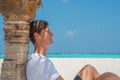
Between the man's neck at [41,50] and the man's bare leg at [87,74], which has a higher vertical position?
the man's neck at [41,50]

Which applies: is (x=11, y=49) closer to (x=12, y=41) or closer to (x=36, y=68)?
(x=12, y=41)

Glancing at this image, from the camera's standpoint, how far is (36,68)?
4.69 m

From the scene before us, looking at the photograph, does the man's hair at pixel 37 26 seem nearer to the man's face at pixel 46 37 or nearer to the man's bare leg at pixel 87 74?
the man's face at pixel 46 37

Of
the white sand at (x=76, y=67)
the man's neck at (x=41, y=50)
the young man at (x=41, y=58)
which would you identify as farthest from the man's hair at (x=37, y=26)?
the white sand at (x=76, y=67)

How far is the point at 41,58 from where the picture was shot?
15.8ft

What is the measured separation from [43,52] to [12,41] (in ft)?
1.71

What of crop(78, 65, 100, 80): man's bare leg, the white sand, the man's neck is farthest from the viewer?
the white sand

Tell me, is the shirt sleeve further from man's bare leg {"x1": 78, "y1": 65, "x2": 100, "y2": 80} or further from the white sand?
the white sand

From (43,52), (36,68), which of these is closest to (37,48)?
(43,52)

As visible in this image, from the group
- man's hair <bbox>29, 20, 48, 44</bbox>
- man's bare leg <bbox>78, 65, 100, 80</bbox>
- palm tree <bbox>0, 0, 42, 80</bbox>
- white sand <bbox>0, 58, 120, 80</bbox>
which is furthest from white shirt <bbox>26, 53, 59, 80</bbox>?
white sand <bbox>0, 58, 120, 80</bbox>

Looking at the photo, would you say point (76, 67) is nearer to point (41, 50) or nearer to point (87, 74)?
point (87, 74)

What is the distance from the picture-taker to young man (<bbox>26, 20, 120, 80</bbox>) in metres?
4.65

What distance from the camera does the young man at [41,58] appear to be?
465cm

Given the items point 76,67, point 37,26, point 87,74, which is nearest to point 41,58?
point 37,26
